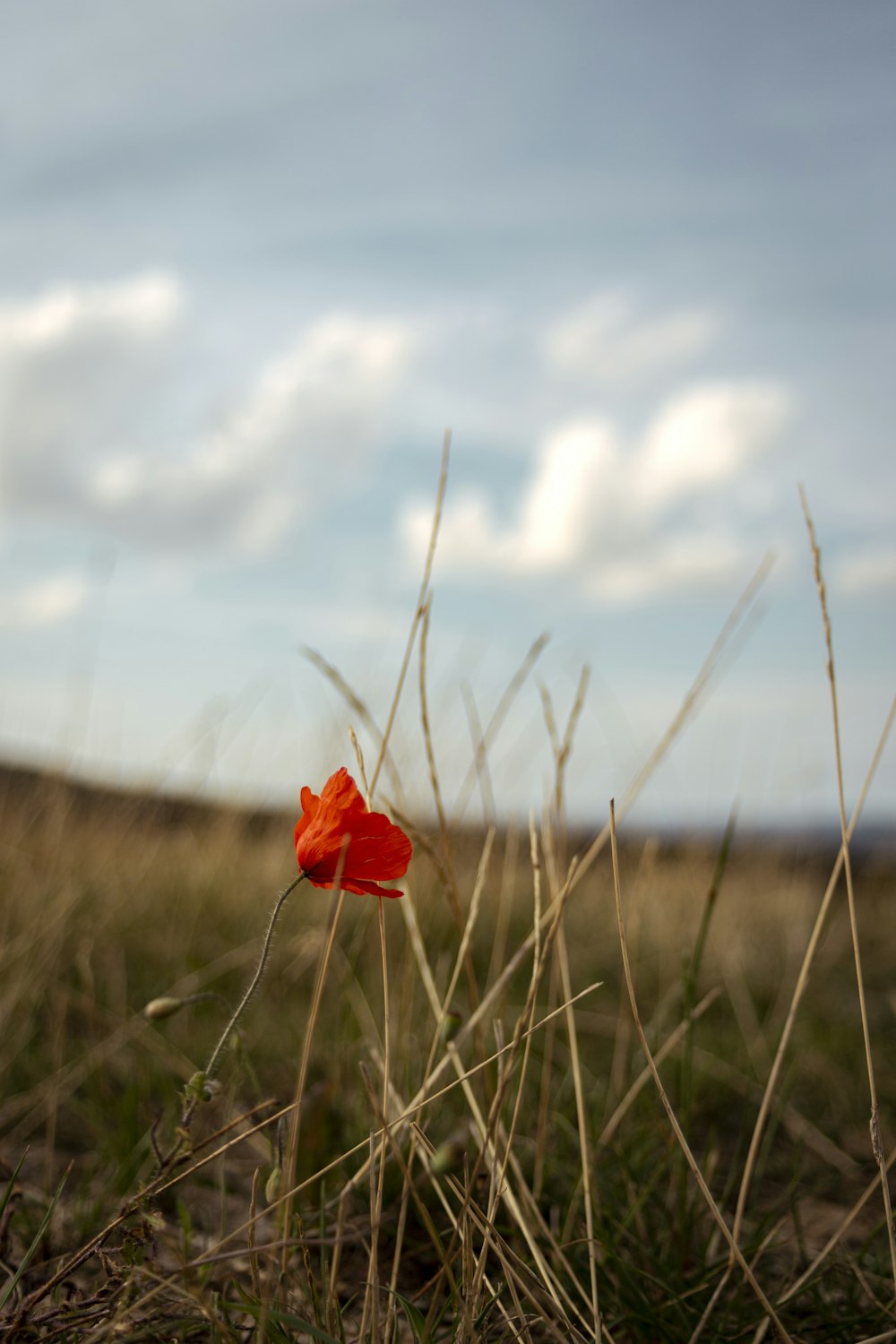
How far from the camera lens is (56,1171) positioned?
4.76 ft

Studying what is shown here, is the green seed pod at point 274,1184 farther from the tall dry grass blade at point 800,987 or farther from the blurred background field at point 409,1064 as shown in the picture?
the tall dry grass blade at point 800,987

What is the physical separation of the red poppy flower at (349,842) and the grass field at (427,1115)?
3 centimetres

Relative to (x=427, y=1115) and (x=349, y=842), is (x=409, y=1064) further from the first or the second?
(x=349, y=842)

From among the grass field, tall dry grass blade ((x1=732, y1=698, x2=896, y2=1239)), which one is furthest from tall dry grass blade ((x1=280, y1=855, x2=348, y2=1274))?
tall dry grass blade ((x1=732, y1=698, x2=896, y2=1239))

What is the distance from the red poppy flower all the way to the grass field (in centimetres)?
3

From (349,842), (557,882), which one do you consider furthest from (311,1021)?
(557,882)

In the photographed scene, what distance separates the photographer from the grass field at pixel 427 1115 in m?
0.83

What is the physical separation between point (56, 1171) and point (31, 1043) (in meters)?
0.67

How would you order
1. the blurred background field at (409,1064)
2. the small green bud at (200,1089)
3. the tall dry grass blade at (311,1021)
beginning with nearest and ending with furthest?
1. the tall dry grass blade at (311,1021)
2. the small green bud at (200,1089)
3. the blurred background field at (409,1064)

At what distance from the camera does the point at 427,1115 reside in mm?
1188

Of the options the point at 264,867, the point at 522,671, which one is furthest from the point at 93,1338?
the point at 264,867

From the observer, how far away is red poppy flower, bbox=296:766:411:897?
707mm

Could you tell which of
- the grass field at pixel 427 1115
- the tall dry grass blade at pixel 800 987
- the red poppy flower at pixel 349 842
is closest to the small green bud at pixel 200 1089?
the grass field at pixel 427 1115

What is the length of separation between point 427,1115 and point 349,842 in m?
0.64
